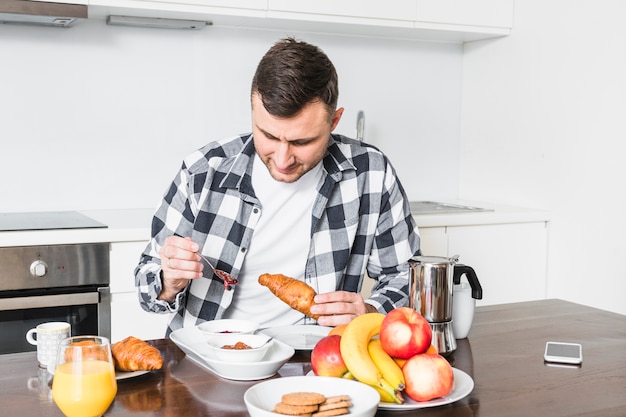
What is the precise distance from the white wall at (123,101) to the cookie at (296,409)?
7.19 ft

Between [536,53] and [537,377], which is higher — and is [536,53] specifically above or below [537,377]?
above

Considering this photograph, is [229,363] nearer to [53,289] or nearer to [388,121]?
[53,289]

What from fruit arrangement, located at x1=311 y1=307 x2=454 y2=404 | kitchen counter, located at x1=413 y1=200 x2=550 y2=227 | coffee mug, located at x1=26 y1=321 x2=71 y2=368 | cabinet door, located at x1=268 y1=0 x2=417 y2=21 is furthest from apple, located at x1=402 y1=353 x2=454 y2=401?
cabinet door, located at x1=268 y1=0 x2=417 y2=21

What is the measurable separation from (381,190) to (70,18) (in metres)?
1.35

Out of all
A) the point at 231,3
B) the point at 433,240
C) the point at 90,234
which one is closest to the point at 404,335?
the point at 90,234

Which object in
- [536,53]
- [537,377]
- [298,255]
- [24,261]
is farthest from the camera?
[536,53]

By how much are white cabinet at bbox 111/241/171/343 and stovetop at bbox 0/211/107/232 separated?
0.11 m

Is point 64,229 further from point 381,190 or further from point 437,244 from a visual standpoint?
point 437,244

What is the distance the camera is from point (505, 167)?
3.63m

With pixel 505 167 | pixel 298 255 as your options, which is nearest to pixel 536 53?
pixel 505 167

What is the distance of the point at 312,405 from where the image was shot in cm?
117

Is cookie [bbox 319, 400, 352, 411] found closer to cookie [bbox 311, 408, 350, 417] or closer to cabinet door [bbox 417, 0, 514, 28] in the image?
cookie [bbox 311, 408, 350, 417]

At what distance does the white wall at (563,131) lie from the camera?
10.1ft

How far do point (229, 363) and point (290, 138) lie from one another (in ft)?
1.97
